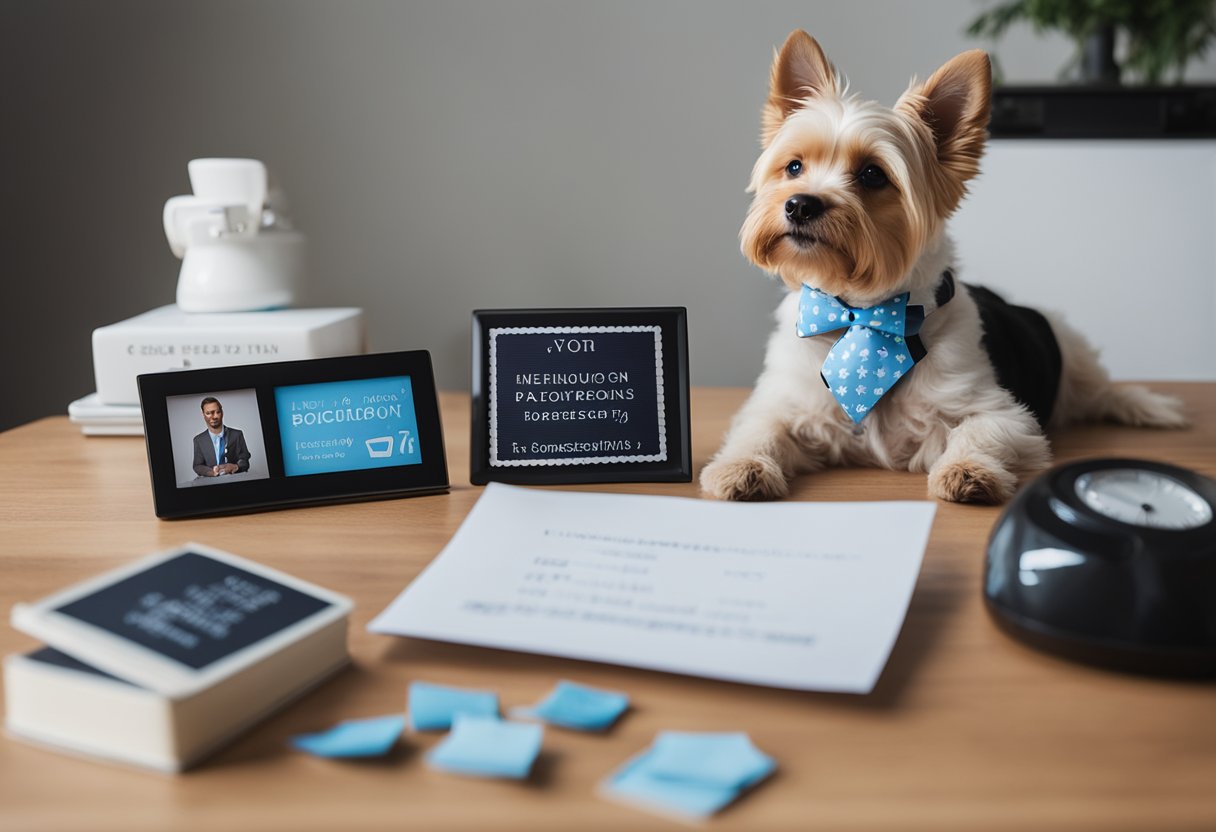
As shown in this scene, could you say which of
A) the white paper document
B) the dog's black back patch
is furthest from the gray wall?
the white paper document

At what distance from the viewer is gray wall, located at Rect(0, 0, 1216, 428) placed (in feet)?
7.98

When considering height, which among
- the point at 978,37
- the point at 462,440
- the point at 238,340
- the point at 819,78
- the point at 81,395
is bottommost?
the point at 81,395

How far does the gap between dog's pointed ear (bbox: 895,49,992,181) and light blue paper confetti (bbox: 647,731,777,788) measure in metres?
0.88

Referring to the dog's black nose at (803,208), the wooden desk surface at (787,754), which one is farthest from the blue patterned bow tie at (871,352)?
the wooden desk surface at (787,754)

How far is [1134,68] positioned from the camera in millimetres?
2402

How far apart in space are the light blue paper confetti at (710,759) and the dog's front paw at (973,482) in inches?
21.0

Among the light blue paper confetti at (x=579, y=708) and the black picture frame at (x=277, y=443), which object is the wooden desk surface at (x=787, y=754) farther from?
the black picture frame at (x=277, y=443)

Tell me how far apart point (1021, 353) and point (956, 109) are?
12.8 inches

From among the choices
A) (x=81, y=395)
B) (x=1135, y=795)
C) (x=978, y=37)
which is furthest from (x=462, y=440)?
(x=978, y=37)

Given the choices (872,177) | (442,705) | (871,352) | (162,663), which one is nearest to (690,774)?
(442,705)

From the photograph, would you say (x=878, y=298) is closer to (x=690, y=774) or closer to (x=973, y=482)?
(x=973, y=482)

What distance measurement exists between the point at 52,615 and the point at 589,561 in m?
0.35

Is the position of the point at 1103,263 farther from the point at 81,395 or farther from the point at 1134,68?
the point at 81,395

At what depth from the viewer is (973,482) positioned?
983 millimetres
